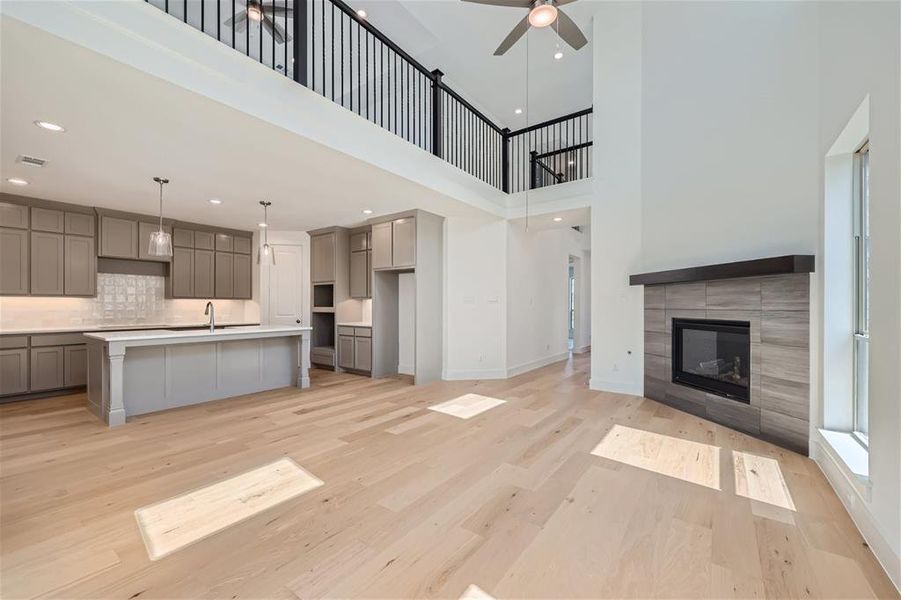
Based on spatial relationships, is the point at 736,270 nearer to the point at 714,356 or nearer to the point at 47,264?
the point at 714,356

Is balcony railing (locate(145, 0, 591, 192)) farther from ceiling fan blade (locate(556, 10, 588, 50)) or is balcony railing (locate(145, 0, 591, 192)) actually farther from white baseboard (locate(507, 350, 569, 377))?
white baseboard (locate(507, 350, 569, 377))

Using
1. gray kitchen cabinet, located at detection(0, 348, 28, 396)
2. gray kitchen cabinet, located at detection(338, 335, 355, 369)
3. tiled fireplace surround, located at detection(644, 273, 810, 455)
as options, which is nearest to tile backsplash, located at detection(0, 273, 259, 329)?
gray kitchen cabinet, located at detection(0, 348, 28, 396)

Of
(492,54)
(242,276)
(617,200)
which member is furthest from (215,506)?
(492,54)

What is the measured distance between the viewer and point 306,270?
734 centimetres

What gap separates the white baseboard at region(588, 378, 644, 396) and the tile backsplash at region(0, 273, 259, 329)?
6119mm

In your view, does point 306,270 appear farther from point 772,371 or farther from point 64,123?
point 772,371

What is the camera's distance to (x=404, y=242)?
588 cm

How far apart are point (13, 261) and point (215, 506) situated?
518 cm

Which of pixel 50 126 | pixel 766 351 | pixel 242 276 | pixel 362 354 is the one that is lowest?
pixel 362 354

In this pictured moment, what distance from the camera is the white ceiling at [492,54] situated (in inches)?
213

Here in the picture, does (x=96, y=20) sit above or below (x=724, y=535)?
above

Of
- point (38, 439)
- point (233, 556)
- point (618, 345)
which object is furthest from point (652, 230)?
point (38, 439)

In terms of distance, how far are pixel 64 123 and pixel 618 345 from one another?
6.01 metres

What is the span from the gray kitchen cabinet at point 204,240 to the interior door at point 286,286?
99cm
